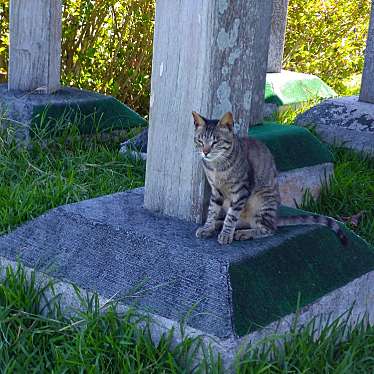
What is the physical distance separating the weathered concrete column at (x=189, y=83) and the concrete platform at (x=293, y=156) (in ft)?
4.99

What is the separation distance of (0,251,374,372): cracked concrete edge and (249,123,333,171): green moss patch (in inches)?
64.9

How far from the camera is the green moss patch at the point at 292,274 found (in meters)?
3.49

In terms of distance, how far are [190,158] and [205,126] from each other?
308mm

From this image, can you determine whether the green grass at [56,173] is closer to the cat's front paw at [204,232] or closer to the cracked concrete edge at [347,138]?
the cat's front paw at [204,232]

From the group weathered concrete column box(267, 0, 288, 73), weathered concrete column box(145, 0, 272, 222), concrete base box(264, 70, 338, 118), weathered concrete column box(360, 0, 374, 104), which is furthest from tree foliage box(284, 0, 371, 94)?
weathered concrete column box(145, 0, 272, 222)

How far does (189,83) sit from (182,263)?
36.0 inches

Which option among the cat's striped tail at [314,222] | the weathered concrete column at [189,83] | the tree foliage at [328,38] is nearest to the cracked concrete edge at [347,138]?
the cat's striped tail at [314,222]

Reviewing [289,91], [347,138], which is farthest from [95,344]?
[289,91]

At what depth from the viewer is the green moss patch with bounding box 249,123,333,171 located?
19.0 ft

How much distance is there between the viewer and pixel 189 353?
3.34m

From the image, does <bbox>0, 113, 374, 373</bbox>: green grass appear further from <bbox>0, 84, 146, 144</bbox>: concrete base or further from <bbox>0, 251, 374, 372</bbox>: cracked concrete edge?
<bbox>0, 84, 146, 144</bbox>: concrete base

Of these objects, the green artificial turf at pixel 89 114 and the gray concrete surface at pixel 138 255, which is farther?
the green artificial turf at pixel 89 114

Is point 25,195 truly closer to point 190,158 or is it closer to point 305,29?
point 190,158

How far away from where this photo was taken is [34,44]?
21.1 feet
